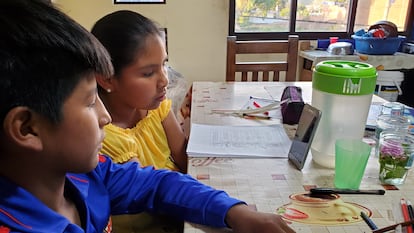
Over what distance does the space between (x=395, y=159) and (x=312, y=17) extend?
267 cm

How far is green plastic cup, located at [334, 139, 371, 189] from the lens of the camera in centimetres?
86

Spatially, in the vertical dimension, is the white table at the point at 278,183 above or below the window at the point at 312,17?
below

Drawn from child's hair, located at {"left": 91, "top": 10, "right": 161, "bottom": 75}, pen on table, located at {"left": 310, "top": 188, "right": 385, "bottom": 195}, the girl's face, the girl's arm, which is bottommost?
the girl's arm

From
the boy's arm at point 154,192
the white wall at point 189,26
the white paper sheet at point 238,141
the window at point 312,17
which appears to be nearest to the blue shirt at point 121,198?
the boy's arm at point 154,192

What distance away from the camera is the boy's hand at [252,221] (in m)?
0.67

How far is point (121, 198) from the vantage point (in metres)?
0.83

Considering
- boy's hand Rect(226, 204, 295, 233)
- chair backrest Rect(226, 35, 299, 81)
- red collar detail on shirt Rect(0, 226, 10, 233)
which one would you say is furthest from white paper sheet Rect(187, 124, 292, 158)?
chair backrest Rect(226, 35, 299, 81)

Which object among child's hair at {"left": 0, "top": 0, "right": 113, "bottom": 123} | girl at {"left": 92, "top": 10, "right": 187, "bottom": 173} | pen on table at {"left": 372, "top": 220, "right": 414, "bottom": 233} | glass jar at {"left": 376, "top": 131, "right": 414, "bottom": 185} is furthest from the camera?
girl at {"left": 92, "top": 10, "right": 187, "bottom": 173}

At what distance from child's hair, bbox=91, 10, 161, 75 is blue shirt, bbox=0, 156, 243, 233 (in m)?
0.32

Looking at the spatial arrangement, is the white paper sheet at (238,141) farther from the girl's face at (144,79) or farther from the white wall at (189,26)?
the white wall at (189,26)

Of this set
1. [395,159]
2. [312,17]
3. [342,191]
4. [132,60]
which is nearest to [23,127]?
[132,60]

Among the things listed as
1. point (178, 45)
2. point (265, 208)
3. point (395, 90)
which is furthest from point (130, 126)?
point (395, 90)

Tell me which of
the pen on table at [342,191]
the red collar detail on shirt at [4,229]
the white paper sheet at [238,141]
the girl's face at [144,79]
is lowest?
the white paper sheet at [238,141]

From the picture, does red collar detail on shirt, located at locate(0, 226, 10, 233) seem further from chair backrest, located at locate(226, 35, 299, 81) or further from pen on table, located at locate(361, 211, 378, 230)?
chair backrest, located at locate(226, 35, 299, 81)
